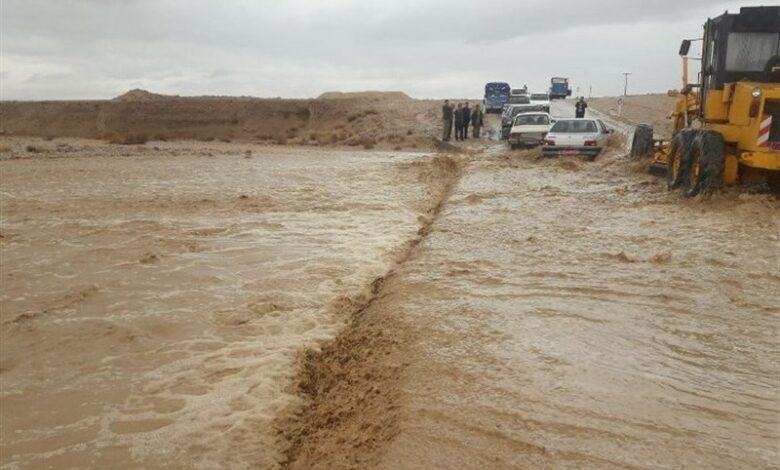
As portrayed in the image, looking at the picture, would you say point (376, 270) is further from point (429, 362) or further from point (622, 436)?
point (622, 436)

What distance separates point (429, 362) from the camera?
4.81 m

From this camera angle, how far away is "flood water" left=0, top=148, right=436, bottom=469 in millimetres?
4352

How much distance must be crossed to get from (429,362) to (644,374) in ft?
5.03

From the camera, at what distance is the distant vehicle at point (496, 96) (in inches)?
1538

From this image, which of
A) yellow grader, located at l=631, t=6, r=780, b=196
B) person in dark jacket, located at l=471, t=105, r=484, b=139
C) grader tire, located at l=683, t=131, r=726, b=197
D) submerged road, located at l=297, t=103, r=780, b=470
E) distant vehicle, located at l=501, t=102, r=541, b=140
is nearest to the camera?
submerged road, located at l=297, t=103, r=780, b=470

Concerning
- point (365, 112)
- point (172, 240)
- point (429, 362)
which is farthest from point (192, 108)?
point (429, 362)

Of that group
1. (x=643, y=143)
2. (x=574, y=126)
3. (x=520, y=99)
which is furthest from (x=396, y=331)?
(x=520, y=99)

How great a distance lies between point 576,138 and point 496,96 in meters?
21.7

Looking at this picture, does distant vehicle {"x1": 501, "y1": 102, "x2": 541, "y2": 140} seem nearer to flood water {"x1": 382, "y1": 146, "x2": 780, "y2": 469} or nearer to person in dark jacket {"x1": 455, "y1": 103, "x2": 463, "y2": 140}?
person in dark jacket {"x1": 455, "y1": 103, "x2": 463, "y2": 140}

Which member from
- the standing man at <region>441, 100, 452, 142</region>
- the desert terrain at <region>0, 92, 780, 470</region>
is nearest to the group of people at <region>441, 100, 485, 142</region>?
the standing man at <region>441, 100, 452, 142</region>

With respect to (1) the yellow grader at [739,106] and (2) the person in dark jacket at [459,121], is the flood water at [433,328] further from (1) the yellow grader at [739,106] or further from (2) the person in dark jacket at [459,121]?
(2) the person in dark jacket at [459,121]

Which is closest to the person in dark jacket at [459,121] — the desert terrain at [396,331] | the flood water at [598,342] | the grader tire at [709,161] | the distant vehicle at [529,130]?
the distant vehicle at [529,130]

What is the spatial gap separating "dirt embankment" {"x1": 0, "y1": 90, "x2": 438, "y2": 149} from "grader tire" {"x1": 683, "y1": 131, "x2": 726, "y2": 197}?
28522mm

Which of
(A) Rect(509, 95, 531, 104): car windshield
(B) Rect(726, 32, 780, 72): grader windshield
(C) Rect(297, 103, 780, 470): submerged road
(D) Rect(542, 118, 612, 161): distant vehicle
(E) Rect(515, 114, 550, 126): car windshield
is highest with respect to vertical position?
(B) Rect(726, 32, 780, 72): grader windshield
